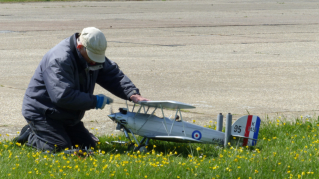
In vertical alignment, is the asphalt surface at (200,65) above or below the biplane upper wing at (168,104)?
above

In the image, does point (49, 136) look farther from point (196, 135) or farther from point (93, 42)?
point (196, 135)

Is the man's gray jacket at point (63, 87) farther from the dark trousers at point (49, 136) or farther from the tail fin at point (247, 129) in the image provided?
the tail fin at point (247, 129)

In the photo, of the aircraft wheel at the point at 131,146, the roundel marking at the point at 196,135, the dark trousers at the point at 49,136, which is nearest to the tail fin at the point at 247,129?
the roundel marking at the point at 196,135

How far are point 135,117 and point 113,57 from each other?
7272 mm

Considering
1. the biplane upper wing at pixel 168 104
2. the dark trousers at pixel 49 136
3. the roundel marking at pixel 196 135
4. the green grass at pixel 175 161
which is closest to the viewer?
the green grass at pixel 175 161

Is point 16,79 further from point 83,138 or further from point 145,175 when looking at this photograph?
point 145,175

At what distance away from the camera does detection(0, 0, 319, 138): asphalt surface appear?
731 cm

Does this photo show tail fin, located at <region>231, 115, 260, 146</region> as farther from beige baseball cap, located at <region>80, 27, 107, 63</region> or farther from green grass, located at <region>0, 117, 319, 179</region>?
beige baseball cap, located at <region>80, 27, 107, 63</region>

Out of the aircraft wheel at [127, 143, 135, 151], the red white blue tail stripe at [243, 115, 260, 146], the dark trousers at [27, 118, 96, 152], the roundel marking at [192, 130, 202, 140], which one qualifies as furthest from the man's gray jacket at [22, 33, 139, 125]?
the red white blue tail stripe at [243, 115, 260, 146]

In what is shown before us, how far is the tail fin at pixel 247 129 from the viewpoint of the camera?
523cm

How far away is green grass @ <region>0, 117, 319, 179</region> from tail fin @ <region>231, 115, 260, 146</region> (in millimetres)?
100

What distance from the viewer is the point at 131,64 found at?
1130 cm

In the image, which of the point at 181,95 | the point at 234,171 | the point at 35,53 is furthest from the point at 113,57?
the point at 234,171

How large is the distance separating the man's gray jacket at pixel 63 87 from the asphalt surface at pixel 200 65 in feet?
2.83
